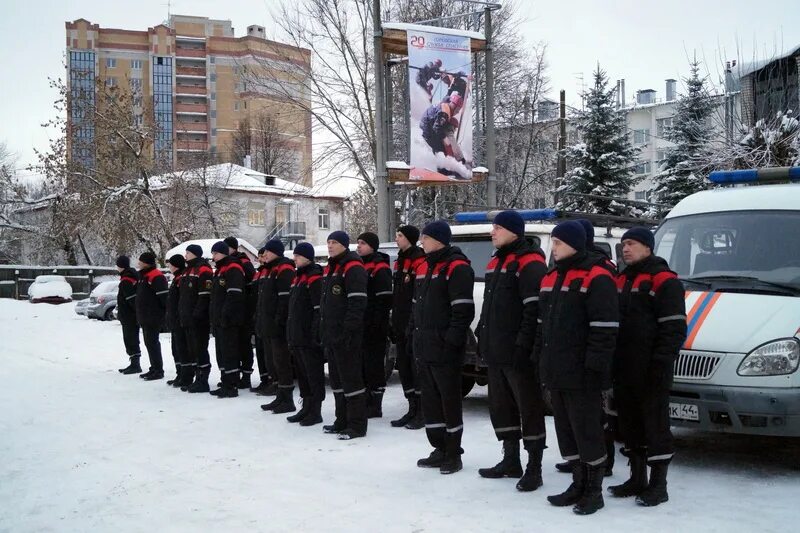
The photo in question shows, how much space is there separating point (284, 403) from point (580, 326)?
523 cm

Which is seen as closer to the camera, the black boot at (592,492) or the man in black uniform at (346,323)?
the black boot at (592,492)

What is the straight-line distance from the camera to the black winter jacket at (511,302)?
6.44 metres

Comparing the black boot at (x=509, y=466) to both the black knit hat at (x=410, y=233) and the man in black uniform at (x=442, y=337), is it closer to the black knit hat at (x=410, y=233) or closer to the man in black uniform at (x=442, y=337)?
the man in black uniform at (x=442, y=337)

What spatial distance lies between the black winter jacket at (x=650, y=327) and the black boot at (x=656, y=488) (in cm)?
60

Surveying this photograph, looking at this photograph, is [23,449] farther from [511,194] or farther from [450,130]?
[511,194]

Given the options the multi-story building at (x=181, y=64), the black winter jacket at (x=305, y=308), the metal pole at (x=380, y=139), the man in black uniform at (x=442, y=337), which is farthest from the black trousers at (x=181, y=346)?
the multi-story building at (x=181, y=64)

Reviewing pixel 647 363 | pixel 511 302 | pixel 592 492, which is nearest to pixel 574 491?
pixel 592 492

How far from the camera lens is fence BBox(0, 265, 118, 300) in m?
44.3

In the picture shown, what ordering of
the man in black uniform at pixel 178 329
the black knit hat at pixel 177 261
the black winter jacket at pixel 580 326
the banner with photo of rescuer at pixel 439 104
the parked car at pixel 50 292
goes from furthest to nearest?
the parked car at pixel 50 292
the banner with photo of rescuer at pixel 439 104
the black knit hat at pixel 177 261
the man in black uniform at pixel 178 329
the black winter jacket at pixel 580 326

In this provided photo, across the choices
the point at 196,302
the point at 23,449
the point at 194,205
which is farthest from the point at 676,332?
the point at 194,205

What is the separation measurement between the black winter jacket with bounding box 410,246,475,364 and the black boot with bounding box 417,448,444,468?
84 centimetres

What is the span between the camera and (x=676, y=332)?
239 inches

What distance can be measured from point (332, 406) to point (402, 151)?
17978 millimetres

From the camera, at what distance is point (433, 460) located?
7.25 m
